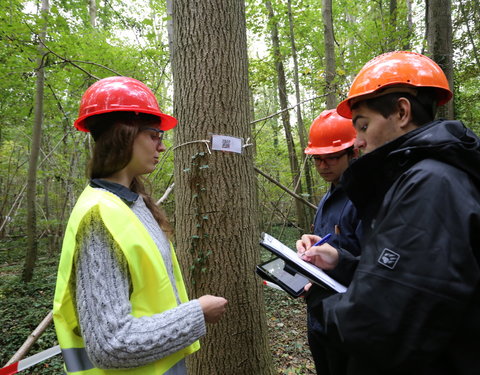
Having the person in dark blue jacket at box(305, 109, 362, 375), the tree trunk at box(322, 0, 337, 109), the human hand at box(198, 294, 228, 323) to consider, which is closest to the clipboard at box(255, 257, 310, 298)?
the person in dark blue jacket at box(305, 109, 362, 375)

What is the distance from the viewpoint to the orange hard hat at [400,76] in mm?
1307

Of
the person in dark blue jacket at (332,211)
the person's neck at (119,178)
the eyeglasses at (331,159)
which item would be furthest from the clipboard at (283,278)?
the eyeglasses at (331,159)

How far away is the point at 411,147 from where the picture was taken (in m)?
1.04

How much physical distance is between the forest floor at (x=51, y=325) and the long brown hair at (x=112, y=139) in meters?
3.37

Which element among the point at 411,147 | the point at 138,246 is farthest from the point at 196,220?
the point at 411,147

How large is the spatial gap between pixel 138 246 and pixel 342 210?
150 centimetres

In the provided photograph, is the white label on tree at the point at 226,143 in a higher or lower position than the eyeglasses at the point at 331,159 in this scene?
higher

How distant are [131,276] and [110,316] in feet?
0.54

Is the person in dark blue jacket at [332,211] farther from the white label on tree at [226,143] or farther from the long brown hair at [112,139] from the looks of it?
the long brown hair at [112,139]

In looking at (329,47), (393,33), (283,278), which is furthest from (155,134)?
(393,33)

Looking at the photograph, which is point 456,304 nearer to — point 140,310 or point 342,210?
point 140,310

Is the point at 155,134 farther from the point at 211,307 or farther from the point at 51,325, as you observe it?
the point at 51,325

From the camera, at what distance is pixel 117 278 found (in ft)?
3.67

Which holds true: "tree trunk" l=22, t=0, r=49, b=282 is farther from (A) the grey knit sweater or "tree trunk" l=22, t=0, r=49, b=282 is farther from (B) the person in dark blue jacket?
(A) the grey knit sweater
